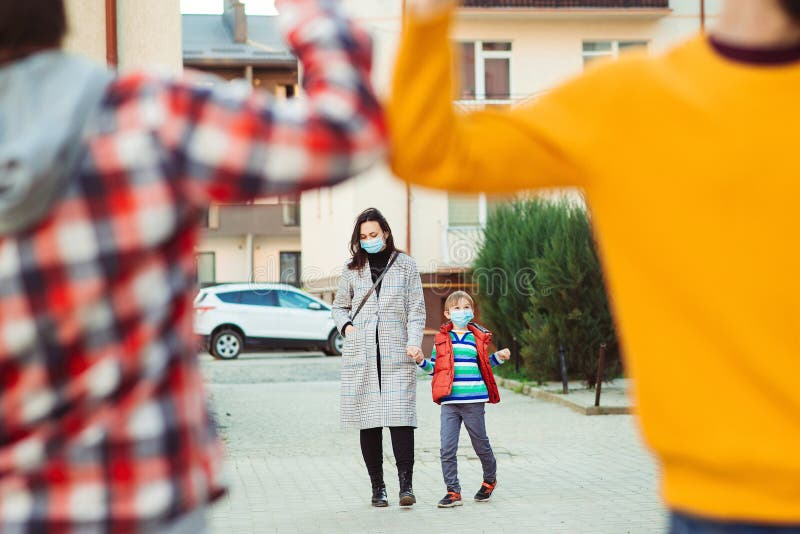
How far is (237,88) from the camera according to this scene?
6.51ft

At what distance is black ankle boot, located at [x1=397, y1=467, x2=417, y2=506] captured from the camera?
878 centimetres

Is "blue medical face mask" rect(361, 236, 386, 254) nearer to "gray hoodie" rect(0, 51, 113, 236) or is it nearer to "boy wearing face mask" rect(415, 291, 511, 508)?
"boy wearing face mask" rect(415, 291, 511, 508)

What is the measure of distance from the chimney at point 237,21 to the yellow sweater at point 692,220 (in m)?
51.9

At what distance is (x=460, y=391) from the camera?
8984 mm

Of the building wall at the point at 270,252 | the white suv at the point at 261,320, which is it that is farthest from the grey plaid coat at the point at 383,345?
the building wall at the point at 270,252

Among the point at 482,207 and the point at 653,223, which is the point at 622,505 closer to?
the point at 653,223

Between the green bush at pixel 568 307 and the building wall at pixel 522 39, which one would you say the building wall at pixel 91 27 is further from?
the building wall at pixel 522 39

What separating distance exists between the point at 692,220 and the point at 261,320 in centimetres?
2873

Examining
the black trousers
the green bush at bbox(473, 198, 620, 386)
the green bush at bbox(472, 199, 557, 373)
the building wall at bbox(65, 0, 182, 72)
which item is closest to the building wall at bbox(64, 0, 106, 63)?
the building wall at bbox(65, 0, 182, 72)

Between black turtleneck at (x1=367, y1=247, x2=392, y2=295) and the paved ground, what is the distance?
1491 millimetres

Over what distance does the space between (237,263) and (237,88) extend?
52.4m

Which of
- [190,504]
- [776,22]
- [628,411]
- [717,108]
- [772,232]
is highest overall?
[776,22]

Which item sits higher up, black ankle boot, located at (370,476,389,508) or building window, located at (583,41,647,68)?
building window, located at (583,41,647,68)

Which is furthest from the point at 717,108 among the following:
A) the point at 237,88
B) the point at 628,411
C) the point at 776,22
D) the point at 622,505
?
the point at 628,411
